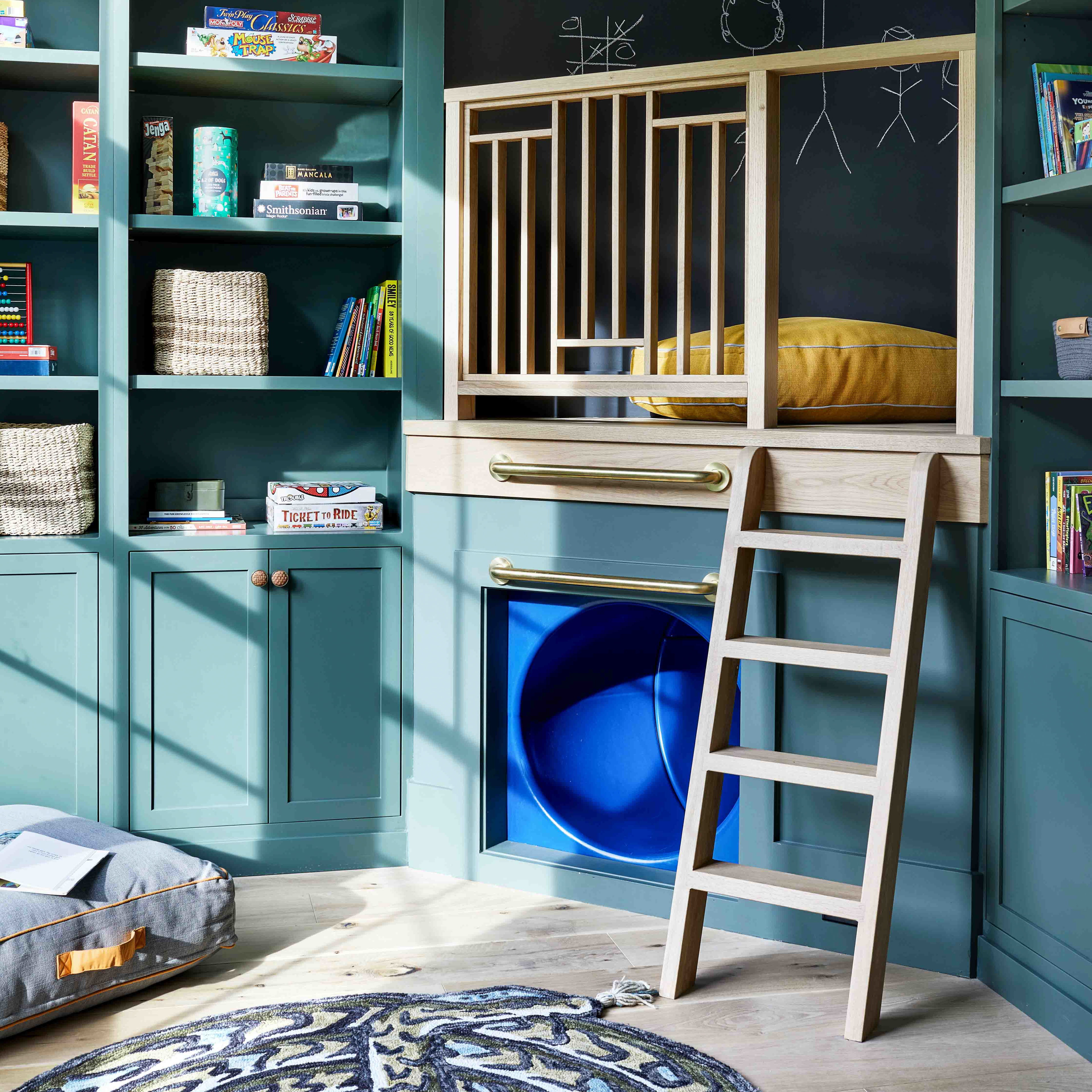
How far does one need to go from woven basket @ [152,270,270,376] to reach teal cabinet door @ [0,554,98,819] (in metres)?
0.54

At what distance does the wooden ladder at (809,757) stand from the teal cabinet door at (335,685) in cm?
93

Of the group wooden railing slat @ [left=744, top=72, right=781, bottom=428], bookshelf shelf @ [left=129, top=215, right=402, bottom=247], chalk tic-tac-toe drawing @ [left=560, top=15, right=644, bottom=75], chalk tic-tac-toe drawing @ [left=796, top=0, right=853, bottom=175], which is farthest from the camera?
chalk tic-tac-toe drawing @ [left=796, top=0, right=853, bottom=175]

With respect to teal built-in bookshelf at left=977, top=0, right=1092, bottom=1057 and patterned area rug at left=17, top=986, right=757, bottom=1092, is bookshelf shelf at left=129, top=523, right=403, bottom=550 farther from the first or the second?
teal built-in bookshelf at left=977, top=0, right=1092, bottom=1057

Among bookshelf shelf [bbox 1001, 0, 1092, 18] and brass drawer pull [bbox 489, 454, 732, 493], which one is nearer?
bookshelf shelf [bbox 1001, 0, 1092, 18]

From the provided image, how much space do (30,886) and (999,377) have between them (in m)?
2.14

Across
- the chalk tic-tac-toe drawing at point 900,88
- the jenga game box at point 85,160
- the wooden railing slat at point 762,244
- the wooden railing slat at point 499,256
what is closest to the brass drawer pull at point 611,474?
the wooden railing slat at point 762,244

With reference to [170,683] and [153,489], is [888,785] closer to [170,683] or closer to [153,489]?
[170,683]

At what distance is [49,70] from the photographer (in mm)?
2854

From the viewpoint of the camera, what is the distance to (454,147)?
2898 mm

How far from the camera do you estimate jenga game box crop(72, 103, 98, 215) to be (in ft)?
9.46

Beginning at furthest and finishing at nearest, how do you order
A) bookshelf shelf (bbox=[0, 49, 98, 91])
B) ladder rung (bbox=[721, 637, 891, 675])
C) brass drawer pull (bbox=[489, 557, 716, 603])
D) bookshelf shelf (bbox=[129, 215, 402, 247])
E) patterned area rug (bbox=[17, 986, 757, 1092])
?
1. bookshelf shelf (bbox=[129, 215, 402, 247])
2. bookshelf shelf (bbox=[0, 49, 98, 91])
3. brass drawer pull (bbox=[489, 557, 716, 603])
4. ladder rung (bbox=[721, 637, 891, 675])
5. patterned area rug (bbox=[17, 986, 757, 1092])

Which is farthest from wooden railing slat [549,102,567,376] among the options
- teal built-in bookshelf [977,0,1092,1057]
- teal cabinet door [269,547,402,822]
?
teal built-in bookshelf [977,0,1092,1057]

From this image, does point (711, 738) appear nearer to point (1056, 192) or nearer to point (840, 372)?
point (840, 372)

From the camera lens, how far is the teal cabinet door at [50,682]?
2848 mm
